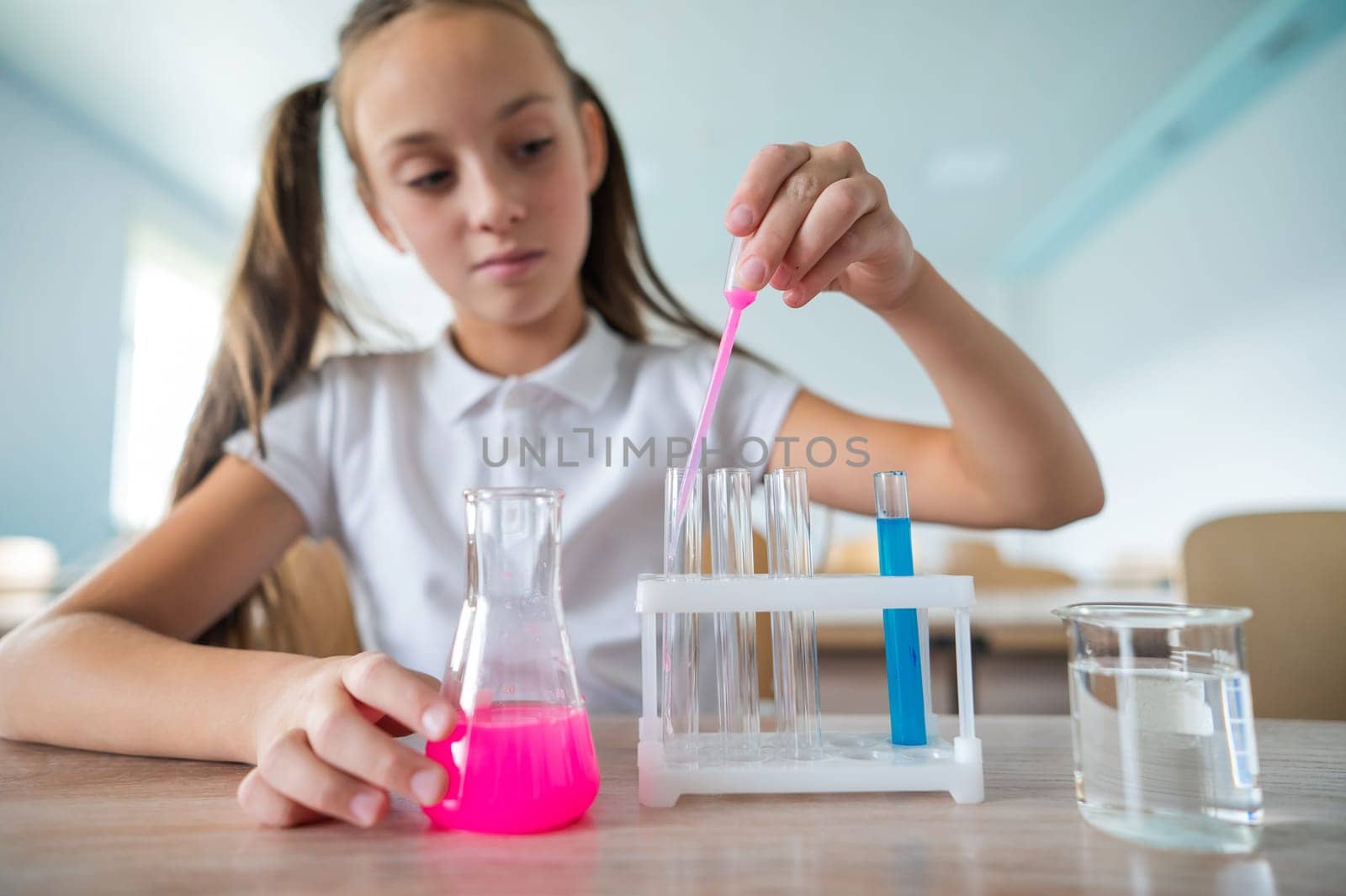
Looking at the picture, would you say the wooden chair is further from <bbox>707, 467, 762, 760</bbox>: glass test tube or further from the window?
the window

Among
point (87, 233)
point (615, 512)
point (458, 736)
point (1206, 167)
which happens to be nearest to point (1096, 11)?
point (1206, 167)

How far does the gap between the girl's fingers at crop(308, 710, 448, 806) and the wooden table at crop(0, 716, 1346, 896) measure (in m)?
0.03

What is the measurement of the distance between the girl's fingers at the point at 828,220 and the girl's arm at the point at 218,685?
308 millimetres

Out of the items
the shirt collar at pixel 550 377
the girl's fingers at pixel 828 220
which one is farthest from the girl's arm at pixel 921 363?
the shirt collar at pixel 550 377

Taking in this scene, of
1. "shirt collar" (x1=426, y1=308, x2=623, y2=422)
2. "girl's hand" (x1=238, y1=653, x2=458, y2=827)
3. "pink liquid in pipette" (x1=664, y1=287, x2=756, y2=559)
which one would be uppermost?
"shirt collar" (x1=426, y1=308, x2=623, y2=422)

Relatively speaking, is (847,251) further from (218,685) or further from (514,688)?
→ (218,685)

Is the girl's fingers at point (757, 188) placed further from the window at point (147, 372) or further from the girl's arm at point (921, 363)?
the window at point (147, 372)

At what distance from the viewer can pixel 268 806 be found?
381 millimetres

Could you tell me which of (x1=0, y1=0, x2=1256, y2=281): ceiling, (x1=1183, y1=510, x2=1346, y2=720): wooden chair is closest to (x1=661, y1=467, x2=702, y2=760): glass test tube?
(x1=1183, y1=510, x2=1346, y2=720): wooden chair

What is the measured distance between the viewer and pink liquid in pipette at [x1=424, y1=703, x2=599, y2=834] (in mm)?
370

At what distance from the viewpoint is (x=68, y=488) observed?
363 centimetres

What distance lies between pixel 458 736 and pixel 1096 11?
372cm

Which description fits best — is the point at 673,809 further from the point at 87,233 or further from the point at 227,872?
the point at 87,233

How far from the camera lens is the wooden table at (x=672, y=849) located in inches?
12.5
